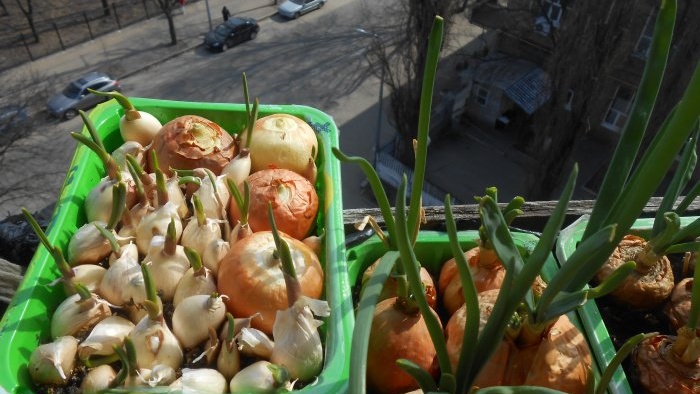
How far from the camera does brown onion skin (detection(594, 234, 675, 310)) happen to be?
2.96 ft

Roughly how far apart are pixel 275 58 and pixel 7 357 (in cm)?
686

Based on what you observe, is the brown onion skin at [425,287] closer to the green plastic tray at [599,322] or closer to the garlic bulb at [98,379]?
the green plastic tray at [599,322]

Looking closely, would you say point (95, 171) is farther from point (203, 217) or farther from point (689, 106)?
point (689, 106)

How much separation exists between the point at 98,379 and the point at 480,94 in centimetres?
Result: 597

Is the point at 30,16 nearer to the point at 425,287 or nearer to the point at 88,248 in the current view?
the point at 88,248

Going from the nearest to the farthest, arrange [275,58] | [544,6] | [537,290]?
[537,290] → [544,6] → [275,58]

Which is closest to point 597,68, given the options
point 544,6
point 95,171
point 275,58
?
point 544,6

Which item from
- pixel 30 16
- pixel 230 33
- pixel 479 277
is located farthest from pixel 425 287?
pixel 30 16

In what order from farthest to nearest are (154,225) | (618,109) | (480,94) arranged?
(480,94) < (618,109) < (154,225)

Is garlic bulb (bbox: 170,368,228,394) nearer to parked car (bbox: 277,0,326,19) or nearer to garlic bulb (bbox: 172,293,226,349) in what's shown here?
garlic bulb (bbox: 172,293,226,349)

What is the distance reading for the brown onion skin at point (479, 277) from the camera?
0.87m

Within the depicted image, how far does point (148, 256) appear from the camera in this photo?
35.0 inches

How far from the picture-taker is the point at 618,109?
5.60 m

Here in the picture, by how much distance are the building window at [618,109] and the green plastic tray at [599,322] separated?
4.86 metres
